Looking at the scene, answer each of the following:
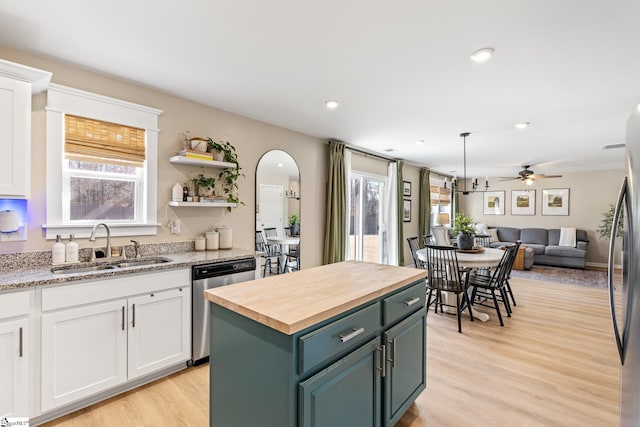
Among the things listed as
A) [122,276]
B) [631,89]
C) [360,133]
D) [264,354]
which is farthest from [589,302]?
[122,276]

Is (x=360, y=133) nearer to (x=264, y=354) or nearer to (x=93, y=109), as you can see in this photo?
(x=93, y=109)

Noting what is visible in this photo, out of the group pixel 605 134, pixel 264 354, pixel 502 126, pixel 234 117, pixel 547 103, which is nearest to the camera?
pixel 264 354

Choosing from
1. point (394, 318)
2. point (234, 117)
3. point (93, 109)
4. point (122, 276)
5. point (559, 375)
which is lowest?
point (559, 375)

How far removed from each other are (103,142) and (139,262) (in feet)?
3.59

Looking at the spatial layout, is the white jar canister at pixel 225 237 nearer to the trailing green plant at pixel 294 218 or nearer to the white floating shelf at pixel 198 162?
the white floating shelf at pixel 198 162

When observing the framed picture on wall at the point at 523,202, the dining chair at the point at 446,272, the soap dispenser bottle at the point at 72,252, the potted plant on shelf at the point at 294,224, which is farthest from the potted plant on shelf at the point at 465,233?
the framed picture on wall at the point at 523,202

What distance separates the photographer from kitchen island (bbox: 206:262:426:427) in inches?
47.4

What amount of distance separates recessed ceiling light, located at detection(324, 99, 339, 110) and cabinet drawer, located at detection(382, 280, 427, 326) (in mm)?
2062

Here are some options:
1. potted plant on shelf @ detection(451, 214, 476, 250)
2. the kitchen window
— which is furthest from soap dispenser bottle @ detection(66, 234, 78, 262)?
potted plant on shelf @ detection(451, 214, 476, 250)

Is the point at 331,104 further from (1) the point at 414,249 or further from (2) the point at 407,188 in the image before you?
(2) the point at 407,188

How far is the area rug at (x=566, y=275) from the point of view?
591 cm

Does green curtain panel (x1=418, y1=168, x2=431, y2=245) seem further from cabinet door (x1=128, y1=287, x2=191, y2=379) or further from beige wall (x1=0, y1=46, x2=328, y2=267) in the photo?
cabinet door (x1=128, y1=287, x2=191, y2=379)

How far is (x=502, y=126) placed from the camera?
4.05 m

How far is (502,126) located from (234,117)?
3482 millimetres
